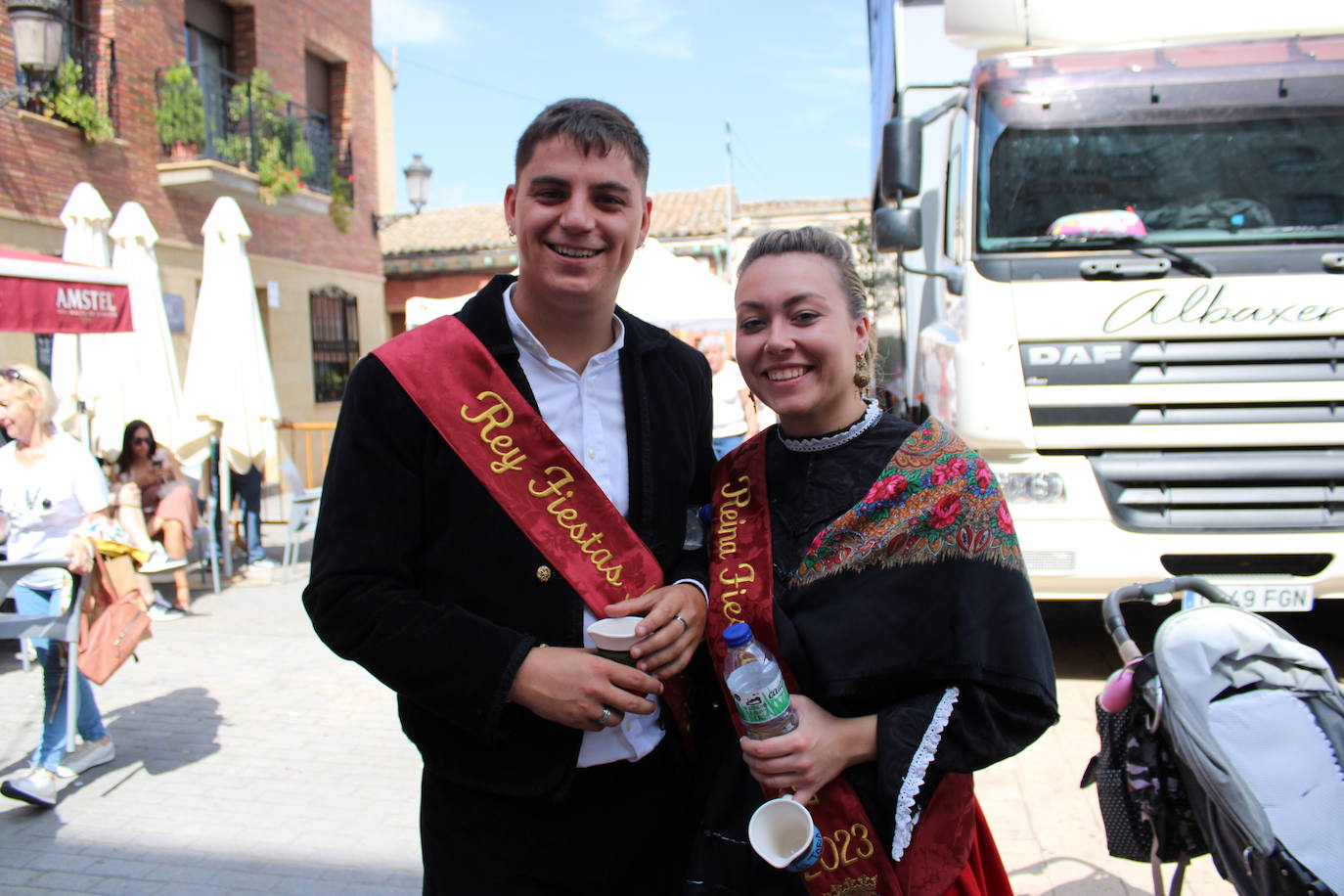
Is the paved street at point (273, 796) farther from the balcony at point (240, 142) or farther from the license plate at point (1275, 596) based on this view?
the balcony at point (240, 142)

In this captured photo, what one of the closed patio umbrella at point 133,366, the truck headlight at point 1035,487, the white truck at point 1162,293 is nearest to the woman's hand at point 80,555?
the white truck at point 1162,293

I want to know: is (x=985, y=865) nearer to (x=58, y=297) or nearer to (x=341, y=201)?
(x=58, y=297)

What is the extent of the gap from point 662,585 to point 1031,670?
2.06ft

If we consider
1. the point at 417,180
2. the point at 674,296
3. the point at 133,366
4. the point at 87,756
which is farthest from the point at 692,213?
the point at 87,756

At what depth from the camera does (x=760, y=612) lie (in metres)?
1.76

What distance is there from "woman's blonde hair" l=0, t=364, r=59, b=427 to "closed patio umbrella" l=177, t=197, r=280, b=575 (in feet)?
11.3

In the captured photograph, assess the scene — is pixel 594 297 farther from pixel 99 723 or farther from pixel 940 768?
pixel 99 723

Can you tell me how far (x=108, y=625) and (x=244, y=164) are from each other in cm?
1106

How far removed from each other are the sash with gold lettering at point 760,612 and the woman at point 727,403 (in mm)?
6805

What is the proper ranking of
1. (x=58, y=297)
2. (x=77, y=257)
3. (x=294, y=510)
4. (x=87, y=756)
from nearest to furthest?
(x=87, y=756)
(x=58, y=297)
(x=77, y=257)
(x=294, y=510)

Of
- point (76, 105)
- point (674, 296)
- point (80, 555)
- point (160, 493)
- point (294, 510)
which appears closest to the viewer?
point (80, 555)

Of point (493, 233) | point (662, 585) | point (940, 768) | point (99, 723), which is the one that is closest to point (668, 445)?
point (662, 585)

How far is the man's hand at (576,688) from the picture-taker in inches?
64.1

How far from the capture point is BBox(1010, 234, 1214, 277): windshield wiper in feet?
16.0
